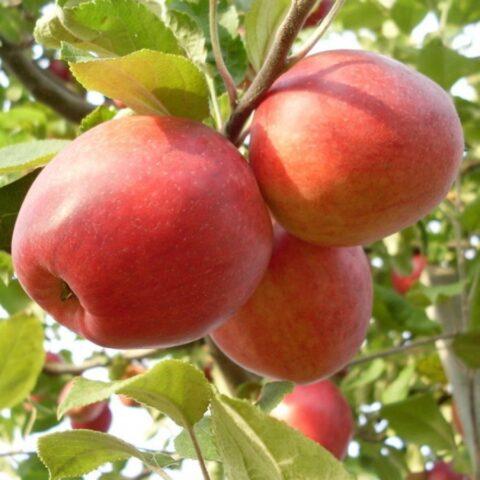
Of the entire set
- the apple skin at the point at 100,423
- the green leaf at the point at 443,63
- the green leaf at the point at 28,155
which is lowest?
the apple skin at the point at 100,423

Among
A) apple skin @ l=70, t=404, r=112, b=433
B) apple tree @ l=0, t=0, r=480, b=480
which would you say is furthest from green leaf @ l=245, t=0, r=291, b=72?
apple skin @ l=70, t=404, r=112, b=433

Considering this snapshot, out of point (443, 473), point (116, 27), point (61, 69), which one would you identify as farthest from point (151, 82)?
point (61, 69)

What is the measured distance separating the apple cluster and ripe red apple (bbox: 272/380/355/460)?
93cm

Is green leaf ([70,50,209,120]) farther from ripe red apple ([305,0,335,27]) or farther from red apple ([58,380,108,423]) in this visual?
red apple ([58,380,108,423])

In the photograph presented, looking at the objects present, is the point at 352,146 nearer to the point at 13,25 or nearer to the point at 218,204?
the point at 218,204

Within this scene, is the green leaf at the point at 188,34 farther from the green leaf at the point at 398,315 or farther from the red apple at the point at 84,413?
the red apple at the point at 84,413

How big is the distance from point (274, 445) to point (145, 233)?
23cm

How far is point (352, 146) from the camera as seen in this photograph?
0.86 m

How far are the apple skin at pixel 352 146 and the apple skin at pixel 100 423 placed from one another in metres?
1.66

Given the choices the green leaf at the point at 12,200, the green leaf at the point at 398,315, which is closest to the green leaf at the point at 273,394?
the green leaf at the point at 12,200

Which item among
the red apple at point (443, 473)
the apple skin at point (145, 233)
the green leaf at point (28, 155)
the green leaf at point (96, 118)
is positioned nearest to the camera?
the apple skin at point (145, 233)

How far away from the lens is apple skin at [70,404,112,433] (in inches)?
96.0

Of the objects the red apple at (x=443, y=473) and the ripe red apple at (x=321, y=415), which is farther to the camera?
the red apple at (x=443, y=473)

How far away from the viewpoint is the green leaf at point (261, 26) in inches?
40.8
